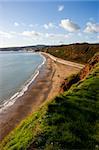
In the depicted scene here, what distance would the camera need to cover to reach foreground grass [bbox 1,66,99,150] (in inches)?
560

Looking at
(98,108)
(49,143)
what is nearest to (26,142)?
(49,143)

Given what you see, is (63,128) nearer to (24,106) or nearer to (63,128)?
(63,128)

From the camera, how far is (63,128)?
15.8m

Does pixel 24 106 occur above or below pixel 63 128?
below

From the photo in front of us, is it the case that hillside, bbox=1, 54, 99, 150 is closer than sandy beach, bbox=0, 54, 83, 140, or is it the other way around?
hillside, bbox=1, 54, 99, 150

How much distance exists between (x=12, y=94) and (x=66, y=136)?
3433cm

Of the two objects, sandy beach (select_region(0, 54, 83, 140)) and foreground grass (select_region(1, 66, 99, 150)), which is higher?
foreground grass (select_region(1, 66, 99, 150))

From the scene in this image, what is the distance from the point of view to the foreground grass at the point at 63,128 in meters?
14.2

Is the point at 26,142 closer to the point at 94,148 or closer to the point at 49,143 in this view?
the point at 49,143

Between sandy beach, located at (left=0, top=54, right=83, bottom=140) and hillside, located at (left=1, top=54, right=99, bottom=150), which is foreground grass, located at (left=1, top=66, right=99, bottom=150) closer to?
hillside, located at (left=1, top=54, right=99, bottom=150)

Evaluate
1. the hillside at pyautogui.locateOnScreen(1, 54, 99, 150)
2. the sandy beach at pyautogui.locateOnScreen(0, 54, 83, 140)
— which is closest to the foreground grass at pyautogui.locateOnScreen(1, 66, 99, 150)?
the hillside at pyautogui.locateOnScreen(1, 54, 99, 150)

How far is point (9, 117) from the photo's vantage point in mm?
32719

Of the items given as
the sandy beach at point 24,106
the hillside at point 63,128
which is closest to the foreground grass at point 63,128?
the hillside at point 63,128

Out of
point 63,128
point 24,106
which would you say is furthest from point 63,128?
point 24,106
